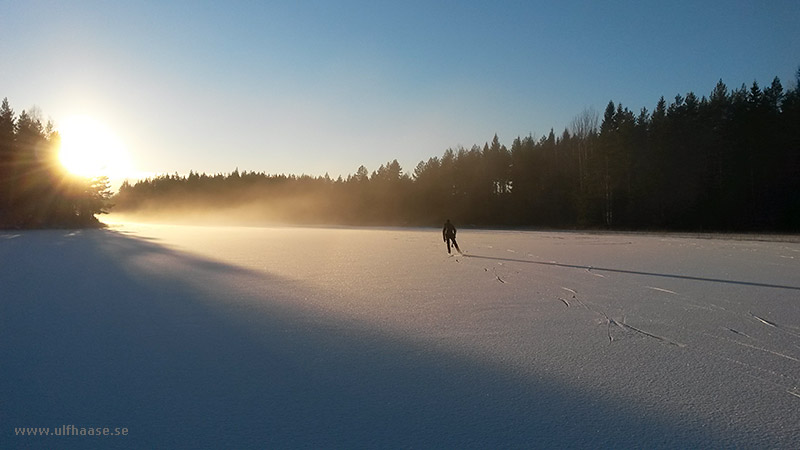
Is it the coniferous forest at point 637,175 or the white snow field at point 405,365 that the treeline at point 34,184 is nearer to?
the coniferous forest at point 637,175

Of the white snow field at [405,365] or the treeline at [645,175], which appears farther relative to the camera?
the treeline at [645,175]

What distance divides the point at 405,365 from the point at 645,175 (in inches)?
1849

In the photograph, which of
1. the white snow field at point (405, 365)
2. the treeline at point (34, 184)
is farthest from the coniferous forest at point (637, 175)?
the white snow field at point (405, 365)

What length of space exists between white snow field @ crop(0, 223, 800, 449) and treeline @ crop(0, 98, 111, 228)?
4337 centimetres

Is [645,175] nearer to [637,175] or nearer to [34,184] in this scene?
[637,175]

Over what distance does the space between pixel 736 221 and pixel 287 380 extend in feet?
150

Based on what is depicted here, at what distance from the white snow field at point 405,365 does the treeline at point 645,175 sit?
35942 millimetres

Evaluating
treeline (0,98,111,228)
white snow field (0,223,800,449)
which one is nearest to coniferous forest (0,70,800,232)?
treeline (0,98,111,228)

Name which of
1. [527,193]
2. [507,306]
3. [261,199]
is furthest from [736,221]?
[261,199]

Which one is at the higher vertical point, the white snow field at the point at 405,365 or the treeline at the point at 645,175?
the treeline at the point at 645,175

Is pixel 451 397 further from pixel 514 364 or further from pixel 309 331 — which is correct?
pixel 309 331

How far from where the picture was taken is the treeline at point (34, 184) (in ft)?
136

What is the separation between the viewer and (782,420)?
3324 mm

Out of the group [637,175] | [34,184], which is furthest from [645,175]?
[34,184]
